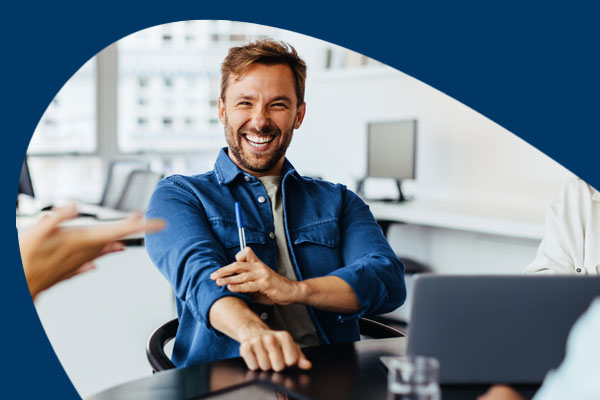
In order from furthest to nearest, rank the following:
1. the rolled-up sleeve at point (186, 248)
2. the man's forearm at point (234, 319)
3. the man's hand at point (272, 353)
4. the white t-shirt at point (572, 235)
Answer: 1. the white t-shirt at point (572, 235)
2. the rolled-up sleeve at point (186, 248)
3. the man's forearm at point (234, 319)
4. the man's hand at point (272, 353)

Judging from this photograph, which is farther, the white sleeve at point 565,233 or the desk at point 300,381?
the white sleeve at point 565,233

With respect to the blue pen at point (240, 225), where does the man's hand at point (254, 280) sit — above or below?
below

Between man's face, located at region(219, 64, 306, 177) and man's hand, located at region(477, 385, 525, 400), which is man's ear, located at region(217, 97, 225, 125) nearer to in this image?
man's face, located at region(219, 64, 306, 177)

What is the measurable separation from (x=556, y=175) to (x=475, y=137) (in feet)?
2.03

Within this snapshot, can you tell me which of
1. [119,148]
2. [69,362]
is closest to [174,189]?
[69,362]

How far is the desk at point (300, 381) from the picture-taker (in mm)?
1012

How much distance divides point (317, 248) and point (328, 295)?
0.77ft

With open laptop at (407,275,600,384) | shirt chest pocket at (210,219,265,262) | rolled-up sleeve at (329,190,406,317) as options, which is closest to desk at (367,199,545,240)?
rolled-up sleeve at (329,190,406,317)

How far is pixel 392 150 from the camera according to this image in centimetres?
445

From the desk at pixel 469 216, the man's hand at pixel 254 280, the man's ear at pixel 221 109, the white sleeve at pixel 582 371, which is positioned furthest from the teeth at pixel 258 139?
the desk at pixel 469 216

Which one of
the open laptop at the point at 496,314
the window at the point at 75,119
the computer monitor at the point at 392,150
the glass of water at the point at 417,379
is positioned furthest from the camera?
the window at the point at 75,119

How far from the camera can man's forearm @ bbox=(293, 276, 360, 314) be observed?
141 cm

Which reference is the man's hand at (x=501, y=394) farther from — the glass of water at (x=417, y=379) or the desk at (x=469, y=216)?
the desk at (x=469, y=216)

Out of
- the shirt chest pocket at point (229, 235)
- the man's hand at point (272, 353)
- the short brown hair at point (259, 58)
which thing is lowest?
the man's hand at point (272, 353)
